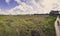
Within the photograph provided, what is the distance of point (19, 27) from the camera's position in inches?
66.9

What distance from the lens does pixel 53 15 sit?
171 centimetres

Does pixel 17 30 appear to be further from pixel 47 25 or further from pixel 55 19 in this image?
pixel 55 19

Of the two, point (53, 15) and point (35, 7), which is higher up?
point (35, 7)

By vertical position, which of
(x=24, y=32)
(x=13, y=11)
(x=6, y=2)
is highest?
(x=6, y=2)

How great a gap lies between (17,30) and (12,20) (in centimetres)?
14

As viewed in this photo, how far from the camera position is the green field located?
1.68 meters

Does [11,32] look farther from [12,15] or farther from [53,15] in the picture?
[53,15]

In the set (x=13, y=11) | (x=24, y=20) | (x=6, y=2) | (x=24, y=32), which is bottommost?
(x=24, y=32)

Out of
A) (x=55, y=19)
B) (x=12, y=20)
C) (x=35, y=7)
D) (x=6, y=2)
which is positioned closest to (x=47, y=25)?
(x=55, y=19)

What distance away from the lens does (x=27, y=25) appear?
5.60 feet

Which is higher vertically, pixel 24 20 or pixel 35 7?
pixel 35 7

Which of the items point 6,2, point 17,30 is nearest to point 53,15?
point 17,30

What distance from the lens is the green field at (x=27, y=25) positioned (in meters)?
1.68

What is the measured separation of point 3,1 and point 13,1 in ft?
0.41
